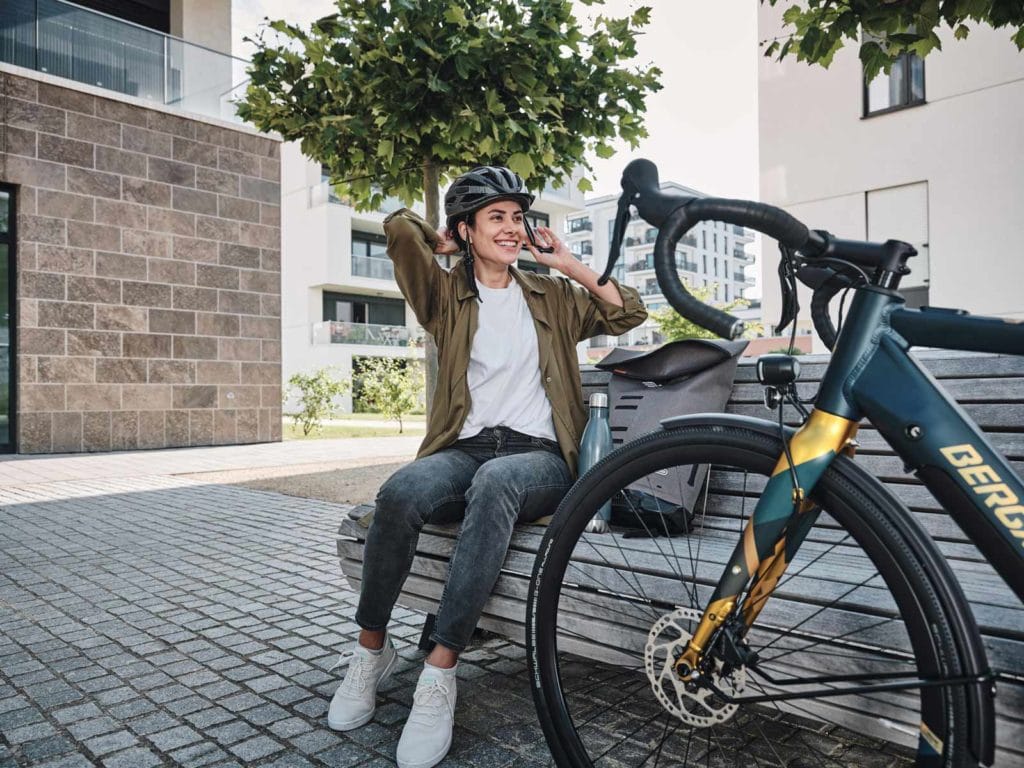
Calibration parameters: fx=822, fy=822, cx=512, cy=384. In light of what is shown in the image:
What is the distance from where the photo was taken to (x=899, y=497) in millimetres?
2029

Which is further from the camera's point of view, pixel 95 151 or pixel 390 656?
pixel 95 151

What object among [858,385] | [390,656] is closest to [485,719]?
[390,656]

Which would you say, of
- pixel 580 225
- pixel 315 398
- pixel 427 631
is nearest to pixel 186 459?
pixel 315 398

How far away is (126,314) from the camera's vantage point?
38.0 ft

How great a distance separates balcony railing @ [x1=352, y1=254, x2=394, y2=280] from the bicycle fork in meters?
31.9

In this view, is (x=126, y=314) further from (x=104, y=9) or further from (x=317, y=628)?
(x=317, y=628)

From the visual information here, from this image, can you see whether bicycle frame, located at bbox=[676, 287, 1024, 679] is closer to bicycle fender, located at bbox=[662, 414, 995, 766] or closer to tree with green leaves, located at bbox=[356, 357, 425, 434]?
bicycle fender, located at bbox=[662, 414, 995, 766]

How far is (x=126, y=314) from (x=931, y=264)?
13.7 m

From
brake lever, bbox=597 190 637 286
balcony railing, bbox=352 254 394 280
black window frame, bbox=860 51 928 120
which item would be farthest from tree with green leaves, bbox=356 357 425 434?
brake lever, bbox=597 190 637 286

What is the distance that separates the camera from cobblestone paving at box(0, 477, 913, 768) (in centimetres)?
238

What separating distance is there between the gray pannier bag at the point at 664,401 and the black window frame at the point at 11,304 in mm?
10354

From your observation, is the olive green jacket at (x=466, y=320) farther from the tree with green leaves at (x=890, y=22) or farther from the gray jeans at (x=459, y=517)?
the tree with green leaves at (x=890, y=22)

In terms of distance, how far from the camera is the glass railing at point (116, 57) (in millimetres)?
11062

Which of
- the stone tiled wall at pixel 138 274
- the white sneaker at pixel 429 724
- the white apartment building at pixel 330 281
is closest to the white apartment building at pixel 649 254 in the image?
the white apartment building at pixel 330 281
